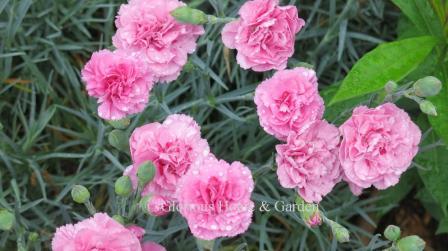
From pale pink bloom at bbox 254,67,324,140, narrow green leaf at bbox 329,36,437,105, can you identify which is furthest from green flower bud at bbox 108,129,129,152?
narrow green leaf at bbox 329,36,437,105

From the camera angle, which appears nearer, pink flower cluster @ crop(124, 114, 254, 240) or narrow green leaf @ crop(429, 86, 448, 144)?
pink flower cluster @ crop(124, 114, 254, 240)

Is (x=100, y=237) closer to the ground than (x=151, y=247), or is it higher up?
higher up

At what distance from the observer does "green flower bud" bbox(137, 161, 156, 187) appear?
0.97 meters

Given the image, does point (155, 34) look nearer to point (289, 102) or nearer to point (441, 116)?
point (289, 102)

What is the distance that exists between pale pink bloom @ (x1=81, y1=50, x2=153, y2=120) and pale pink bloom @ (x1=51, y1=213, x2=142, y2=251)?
0.20m

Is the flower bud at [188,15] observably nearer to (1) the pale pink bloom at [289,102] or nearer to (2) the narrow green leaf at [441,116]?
(1) the pale pink bloom at [289,102]

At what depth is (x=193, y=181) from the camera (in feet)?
3.23

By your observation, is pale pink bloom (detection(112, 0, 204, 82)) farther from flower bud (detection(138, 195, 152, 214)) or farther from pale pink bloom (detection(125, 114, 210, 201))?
flower bud (detection(138, 195, 152, 214))

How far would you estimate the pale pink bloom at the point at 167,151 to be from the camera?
1042mm

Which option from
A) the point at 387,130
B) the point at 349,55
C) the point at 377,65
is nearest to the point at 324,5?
the point at 349,55

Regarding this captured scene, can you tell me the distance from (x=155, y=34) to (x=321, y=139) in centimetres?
35

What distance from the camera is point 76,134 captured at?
147cm

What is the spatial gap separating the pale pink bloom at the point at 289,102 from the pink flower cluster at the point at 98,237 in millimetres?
291

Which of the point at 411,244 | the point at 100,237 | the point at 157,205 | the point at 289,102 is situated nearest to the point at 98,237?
the point at 100,237
